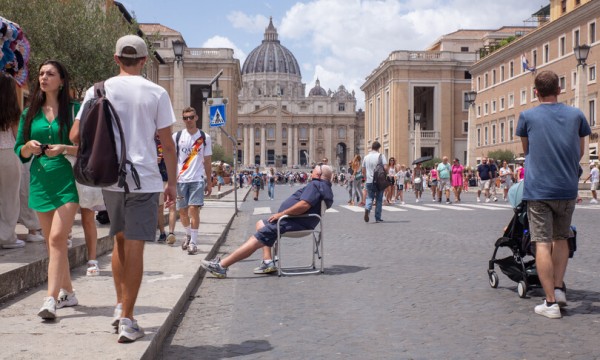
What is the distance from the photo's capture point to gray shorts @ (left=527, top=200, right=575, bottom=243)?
19.0 ft

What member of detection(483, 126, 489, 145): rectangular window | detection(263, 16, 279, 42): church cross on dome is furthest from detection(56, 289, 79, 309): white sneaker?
detection(263, 16, 279, 42): church cross on dome

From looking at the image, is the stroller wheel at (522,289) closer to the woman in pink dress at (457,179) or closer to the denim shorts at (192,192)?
the denim shorts at (192,192)

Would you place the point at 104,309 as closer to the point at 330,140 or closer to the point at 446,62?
the point at 446,62

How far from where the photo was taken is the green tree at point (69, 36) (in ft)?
62.7

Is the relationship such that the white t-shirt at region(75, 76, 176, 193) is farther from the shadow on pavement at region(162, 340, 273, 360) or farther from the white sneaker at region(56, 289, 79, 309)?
the white sneaker at region(56, 289, 79, 309)

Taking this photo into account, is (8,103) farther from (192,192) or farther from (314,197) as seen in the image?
(314,197)

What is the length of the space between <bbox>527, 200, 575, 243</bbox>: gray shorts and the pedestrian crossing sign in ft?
41.7

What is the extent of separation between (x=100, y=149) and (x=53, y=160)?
1139 mm

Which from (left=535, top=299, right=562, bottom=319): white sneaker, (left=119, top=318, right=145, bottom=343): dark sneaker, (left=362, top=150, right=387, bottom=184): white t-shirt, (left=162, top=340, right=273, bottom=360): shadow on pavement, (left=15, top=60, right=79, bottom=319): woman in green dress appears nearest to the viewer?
(left=119, top=318, right=145, bottom=343): dark sneaker

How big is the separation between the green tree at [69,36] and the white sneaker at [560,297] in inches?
613

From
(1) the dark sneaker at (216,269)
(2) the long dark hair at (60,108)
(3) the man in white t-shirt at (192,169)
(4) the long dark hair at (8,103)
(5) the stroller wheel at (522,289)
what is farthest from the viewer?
(3) the man in white t-shirt at (192,169)

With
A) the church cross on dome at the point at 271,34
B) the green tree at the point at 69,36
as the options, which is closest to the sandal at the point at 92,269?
the green tree at the point at 69,36

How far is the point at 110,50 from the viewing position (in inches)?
779

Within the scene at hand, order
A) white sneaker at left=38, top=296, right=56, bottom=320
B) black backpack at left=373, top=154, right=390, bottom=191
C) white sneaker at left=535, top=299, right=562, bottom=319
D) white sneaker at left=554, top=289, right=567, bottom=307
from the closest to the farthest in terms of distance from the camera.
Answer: white sneaker at left=38, top=296, right=56, bottom=320 → white sneaker at left=535, top=299, right=562, bottom=319 → white sneaker at left=554, top=289, right=567, bottom=307 → black backpack at left=373, top=154, right=390, bottom=191
